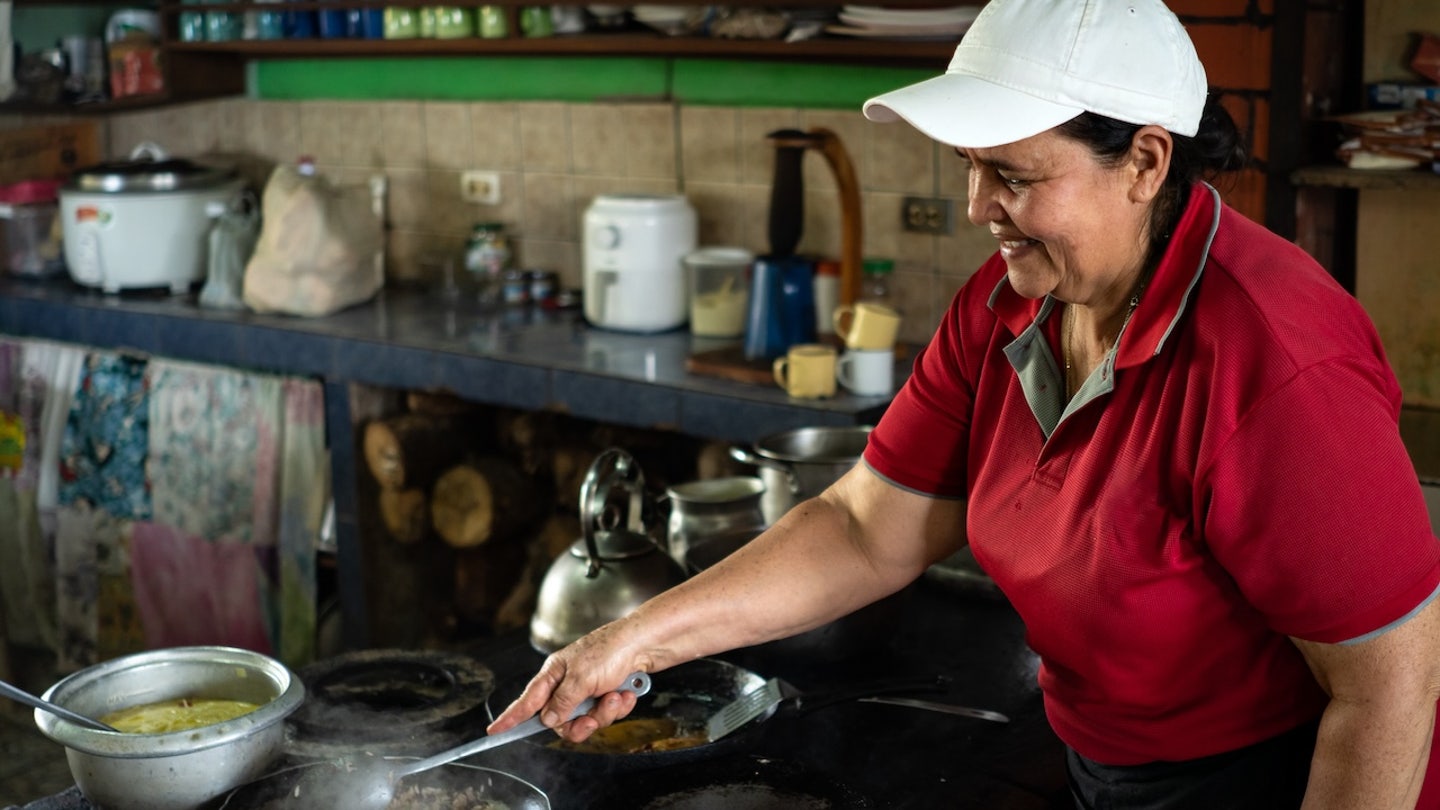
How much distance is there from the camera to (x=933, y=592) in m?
2.14

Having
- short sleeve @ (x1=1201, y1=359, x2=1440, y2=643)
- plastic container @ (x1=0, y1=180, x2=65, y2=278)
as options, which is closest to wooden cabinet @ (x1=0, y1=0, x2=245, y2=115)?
plastic container @ (x1=0, y1=180, x2=65, y2=278)

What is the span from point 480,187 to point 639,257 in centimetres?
83

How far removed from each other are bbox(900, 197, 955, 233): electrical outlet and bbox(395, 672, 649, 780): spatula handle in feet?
6.72

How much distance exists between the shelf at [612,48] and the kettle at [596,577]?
156cm

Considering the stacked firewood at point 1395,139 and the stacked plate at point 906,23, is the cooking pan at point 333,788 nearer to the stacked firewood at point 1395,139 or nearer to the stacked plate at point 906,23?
the stacked firewood at point 1395,139

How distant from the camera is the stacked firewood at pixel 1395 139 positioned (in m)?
2.42

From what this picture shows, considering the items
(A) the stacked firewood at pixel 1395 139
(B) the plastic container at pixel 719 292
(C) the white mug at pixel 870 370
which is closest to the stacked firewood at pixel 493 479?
(B) the plastic container at pixel 719 292

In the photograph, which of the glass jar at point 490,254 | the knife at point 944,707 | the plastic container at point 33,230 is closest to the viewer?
the knife at point 944,707

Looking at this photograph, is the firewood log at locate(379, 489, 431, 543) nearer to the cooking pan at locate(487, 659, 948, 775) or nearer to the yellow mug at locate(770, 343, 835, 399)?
the yellow mug at locate(770, 343, 835, 399)

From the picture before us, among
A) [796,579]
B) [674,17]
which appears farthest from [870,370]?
[796,579]

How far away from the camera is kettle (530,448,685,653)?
1.79 metres

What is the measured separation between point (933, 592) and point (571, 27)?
2091 mm

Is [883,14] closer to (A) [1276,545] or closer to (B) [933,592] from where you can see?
(B) [933,592]

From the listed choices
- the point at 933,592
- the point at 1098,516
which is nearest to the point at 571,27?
the point at 933,592
